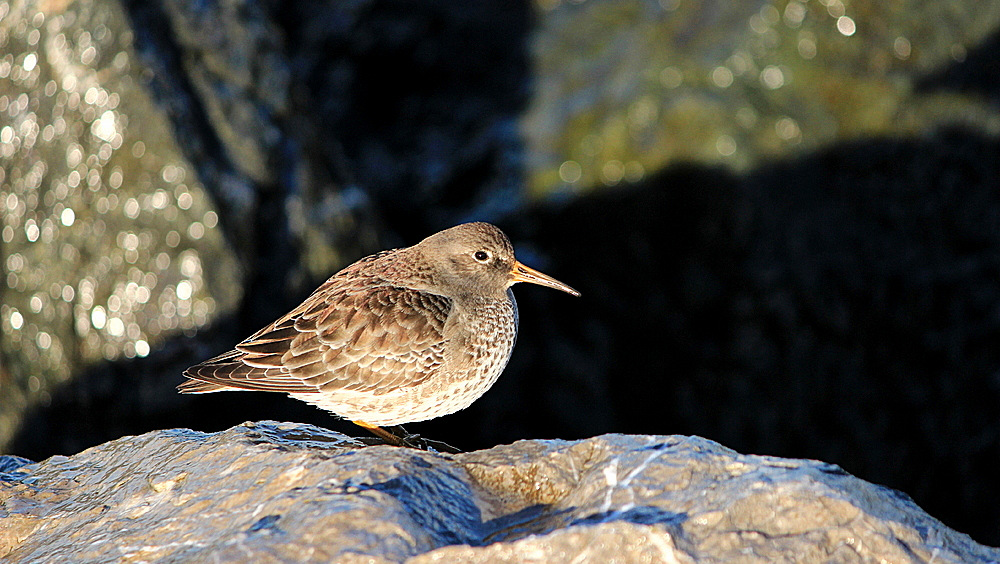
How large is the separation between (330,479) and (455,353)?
5.74ft

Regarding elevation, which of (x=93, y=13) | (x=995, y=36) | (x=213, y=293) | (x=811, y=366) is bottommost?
(x=811, y=366)

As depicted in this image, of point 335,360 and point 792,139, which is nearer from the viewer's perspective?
point 335,360

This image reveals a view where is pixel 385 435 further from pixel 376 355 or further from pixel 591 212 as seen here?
pixel 591 212

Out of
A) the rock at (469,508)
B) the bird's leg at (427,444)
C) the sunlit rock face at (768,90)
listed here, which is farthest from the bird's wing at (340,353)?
the sunlit rock face at (768,90)

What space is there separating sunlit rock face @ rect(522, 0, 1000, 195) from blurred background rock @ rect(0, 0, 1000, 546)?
3 cm

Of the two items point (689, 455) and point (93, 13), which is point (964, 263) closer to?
point (689, 455)

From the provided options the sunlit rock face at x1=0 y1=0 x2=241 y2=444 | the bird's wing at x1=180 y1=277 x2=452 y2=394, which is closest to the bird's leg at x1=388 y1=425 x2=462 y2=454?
the bird's wing at x1=180 y1=277 x2=452 y2=394

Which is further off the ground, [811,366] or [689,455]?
[689,455]

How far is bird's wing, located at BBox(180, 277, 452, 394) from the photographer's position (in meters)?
5.22

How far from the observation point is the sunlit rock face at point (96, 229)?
6801mm

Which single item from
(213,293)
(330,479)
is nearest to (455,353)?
(330,479)

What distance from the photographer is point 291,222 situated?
7.43 m

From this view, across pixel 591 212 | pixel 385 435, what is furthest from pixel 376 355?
pixel 591 212

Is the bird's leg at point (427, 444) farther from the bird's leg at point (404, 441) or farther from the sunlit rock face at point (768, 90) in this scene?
the sunlit rock face at point (768, 90)
